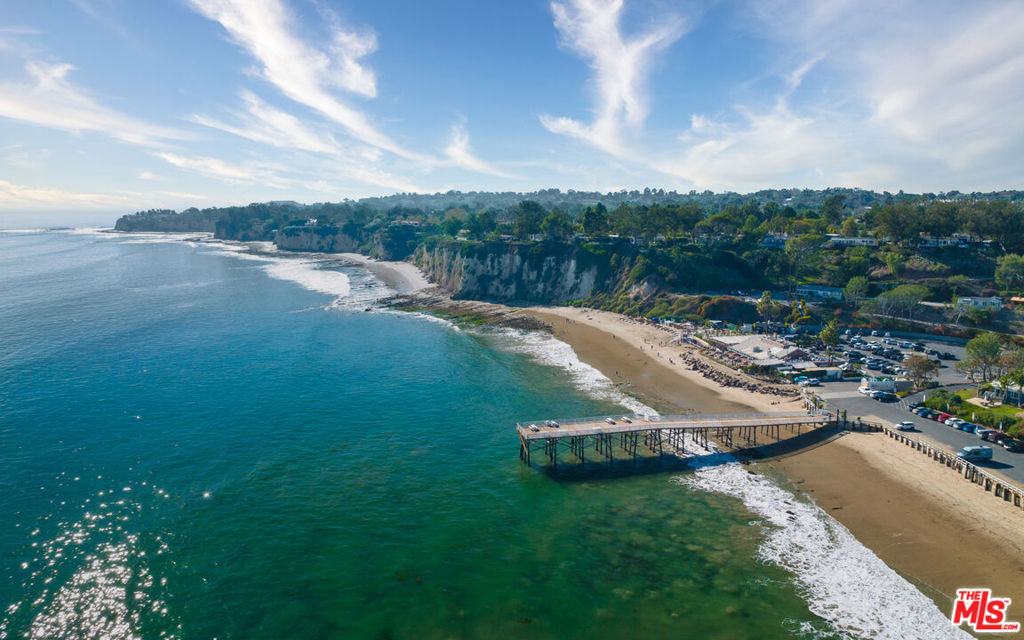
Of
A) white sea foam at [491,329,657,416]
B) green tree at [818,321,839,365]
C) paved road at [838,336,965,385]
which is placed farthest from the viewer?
green tree at [818,321,839,365]

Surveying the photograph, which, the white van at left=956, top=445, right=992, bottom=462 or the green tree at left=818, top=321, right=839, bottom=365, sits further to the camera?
the green tree at left=818, top=321, right=839, bottom=365

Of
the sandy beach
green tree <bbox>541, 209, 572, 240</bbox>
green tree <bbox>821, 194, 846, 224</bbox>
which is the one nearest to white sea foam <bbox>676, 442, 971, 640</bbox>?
green tree <bbox>541, 209, 572, 240</bbox>

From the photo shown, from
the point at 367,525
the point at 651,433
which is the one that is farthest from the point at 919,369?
the point at 367,525

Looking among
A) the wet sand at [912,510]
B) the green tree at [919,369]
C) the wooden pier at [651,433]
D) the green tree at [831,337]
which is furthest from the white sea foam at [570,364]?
the green tree at [831,337]

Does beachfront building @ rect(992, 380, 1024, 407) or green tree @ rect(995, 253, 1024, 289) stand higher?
green tree @ rect(995, 253, 1024, 289)

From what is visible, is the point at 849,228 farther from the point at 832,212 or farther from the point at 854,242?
the point at 832,212

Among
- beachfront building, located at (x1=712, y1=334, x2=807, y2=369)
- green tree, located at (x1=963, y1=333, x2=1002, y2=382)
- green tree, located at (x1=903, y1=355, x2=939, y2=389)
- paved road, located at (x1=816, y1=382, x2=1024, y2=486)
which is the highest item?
green tree, located at (x1=963, y1=333, x2=1002, y2=382)

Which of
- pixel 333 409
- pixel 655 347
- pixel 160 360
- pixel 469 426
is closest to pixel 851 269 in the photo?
pixel 655 347

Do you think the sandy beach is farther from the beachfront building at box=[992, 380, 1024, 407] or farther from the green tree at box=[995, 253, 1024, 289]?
the green tree at box=[995, 253, 1024, 289]
